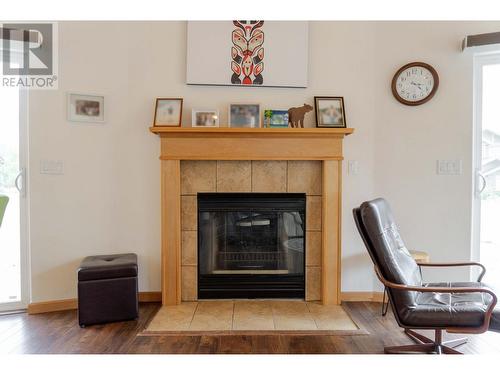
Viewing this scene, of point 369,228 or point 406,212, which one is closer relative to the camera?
point 369,228

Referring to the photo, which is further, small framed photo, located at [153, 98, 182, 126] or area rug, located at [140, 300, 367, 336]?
small framed photo, located at [153, 98, 182, 126]

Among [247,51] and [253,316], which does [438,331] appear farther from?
[247,51]

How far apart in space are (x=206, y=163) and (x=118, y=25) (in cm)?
140

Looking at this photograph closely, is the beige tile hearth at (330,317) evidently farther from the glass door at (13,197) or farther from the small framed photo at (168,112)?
the glass door at (13,197)

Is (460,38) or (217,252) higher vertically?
(460,38)

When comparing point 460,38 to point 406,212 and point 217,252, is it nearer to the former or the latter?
point 406,212

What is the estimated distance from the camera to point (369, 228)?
201 cm

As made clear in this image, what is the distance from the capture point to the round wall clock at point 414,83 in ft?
9.69

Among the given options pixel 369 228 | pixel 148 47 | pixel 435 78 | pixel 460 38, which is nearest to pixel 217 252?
pixel 369 228

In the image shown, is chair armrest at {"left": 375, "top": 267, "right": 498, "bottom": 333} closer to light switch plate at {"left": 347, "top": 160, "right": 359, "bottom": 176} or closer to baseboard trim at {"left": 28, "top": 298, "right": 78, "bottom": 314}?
light switch plate at {"left": 347, "top": 160, "right": 359, "bottom": 176}

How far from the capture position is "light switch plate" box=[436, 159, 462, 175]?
2.96 meters

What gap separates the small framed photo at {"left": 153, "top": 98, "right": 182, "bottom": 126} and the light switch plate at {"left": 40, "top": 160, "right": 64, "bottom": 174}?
33.7 inches

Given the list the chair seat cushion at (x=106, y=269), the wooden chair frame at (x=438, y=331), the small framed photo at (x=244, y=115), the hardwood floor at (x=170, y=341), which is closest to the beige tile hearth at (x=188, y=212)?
the chair seat cushion at (x=106, y=269)

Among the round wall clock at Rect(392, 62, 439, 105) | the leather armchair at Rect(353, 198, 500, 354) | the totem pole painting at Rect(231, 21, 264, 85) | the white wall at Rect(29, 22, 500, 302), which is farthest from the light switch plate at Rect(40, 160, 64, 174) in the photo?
the round wall clock at Rect(392, 62, 439, 105)
